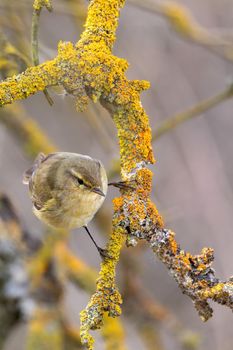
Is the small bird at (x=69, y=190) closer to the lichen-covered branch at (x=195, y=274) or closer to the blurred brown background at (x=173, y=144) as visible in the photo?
the lichen-covered branch at (x=195, y=274)

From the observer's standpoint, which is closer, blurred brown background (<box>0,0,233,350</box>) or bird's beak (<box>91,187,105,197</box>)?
bird's beak (<box>91,187,105,197</box>)

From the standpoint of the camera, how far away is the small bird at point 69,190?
11.0ft

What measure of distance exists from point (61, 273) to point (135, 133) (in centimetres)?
265

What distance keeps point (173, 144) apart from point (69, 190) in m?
3.11

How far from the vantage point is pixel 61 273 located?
479 cm

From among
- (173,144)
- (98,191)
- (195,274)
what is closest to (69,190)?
(98,191)

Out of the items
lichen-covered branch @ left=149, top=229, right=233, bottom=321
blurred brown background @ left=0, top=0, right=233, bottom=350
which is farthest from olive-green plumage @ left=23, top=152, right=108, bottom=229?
blurred brown background @ left=0, top=0, right=233, bottom=350

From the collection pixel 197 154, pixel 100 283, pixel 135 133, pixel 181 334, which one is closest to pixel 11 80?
pixel 135 133

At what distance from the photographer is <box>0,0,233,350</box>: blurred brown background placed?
5582mm

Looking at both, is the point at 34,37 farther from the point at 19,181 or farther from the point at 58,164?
the point at 19,181

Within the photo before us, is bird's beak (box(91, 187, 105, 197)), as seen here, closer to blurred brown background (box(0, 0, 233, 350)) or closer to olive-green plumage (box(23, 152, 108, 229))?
olive-green plumage (box(23, 152, 108, 229))

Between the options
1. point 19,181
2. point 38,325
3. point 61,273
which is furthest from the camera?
point 19,181

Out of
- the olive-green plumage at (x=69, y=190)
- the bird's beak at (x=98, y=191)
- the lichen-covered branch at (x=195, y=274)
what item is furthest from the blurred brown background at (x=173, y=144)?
the lichen-covered branch at (x=195, y=274)

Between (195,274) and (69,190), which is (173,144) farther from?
(195,274)
